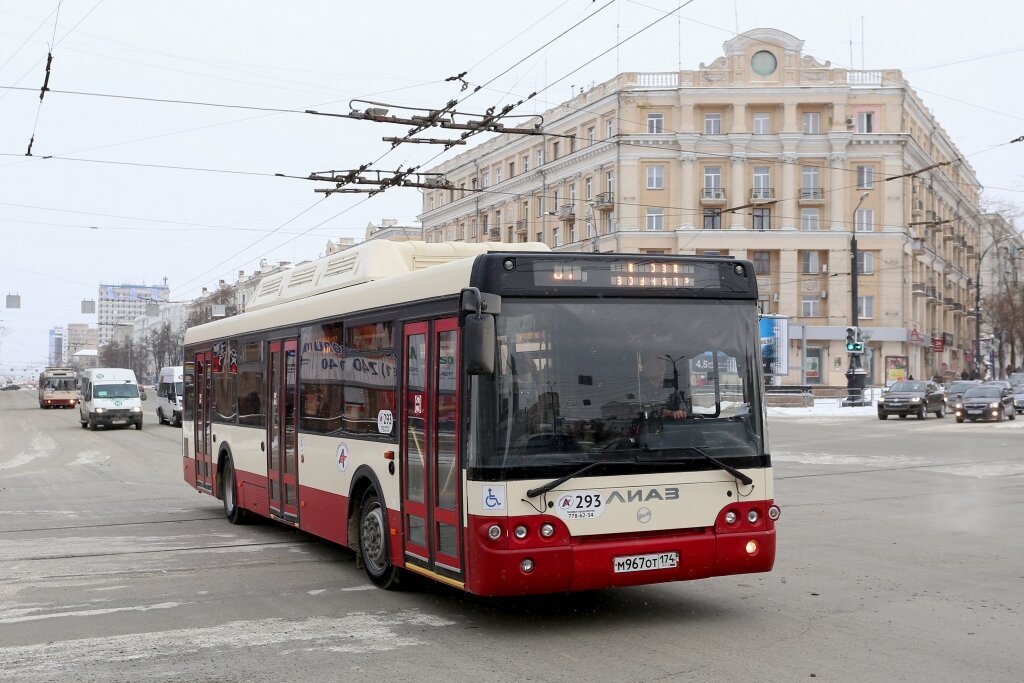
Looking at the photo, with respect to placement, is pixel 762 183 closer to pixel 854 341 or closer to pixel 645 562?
pixel 854 341

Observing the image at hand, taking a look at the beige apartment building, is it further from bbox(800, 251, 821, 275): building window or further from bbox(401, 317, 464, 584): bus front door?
bbox(401, 317, 464, 584): bus front door

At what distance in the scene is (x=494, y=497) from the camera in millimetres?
7180

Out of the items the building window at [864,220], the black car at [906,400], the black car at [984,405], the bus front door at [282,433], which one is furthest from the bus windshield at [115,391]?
the building window at [864,220]

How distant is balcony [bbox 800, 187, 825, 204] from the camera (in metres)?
67.8

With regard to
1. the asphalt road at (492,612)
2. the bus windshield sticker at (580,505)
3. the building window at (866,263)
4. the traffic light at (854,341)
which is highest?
the building window at (866,263)

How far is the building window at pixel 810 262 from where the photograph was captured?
226ft


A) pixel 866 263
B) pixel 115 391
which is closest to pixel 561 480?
pixel 115 391

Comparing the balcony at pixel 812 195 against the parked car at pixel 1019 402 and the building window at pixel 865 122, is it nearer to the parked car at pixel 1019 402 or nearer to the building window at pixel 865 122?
the building window at pixel 865 122

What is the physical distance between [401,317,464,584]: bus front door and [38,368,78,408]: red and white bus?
6742cm

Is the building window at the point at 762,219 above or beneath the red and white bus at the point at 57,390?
above

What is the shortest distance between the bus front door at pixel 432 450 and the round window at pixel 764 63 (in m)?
62.8

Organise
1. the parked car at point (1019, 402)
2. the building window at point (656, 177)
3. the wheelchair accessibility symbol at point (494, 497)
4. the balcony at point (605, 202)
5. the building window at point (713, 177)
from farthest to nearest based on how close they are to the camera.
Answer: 1. the building window at point (713, 177)
2. the building window at point (656, 177)
3. the balcony at point (605, 202)
4. the parked car at point (1019, 402)
5. the wheelchair accessibility symbol at point (494, 497)

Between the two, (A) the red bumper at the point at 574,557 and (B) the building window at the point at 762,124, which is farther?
(B) the building window at the point at 762,124

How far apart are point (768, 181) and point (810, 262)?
18.7 ft
